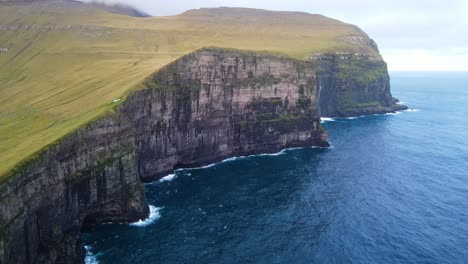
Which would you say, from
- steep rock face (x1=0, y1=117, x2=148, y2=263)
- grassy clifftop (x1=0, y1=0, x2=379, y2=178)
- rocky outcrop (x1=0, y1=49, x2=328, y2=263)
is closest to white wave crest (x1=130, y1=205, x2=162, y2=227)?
steep rock face (x1=0, y1=117, x2=148, y2=263)

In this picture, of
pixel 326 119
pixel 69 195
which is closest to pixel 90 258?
pixel 69 195

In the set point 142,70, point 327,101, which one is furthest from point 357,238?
point 327,101

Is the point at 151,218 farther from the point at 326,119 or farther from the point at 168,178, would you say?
the point at 326,119

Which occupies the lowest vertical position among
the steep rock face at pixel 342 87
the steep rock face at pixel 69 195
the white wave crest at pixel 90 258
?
the white wave crest at pixel 90 258

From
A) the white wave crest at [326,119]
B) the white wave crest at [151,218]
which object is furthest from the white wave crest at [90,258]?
the white wave crest at [326,119]

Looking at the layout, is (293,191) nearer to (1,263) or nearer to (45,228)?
(45,228)

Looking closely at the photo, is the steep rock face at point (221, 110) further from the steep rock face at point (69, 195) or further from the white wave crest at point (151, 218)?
the white wave crest at point (151, 218)
